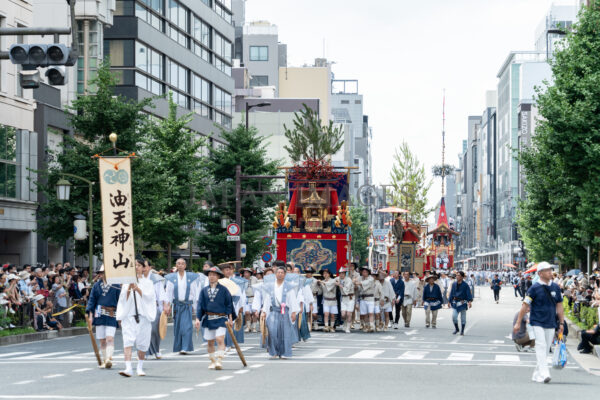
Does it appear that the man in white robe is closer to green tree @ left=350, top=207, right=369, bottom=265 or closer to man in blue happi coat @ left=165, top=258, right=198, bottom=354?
man in blue happi coat @ left=165, top=258, right=198, bottom=354

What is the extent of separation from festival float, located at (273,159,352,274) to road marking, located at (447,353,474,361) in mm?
10261

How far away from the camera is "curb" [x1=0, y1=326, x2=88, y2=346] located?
883 inches

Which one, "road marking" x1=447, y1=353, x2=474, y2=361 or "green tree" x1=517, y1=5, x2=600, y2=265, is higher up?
"green tree" x1=517, y1=5, x2=600, y2=265

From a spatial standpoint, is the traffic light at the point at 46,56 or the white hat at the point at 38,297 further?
the white hat at the point at 38,297

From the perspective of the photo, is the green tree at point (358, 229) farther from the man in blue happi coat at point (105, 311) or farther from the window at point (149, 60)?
the man in blue happi coat at point (105, 311)

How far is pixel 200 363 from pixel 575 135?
42.6ft

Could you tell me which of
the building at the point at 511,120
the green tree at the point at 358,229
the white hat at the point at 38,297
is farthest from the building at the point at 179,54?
the building at the point at 511,120

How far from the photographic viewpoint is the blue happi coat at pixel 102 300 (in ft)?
50.6

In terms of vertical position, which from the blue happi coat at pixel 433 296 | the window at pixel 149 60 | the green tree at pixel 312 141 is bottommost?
the blue happi coat at pixel 433 296

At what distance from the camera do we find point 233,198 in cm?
4725

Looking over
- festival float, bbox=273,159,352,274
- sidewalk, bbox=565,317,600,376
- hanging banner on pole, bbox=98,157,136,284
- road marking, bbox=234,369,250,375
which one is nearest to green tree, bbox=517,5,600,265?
sidewalk, bbox=565,317,600,376

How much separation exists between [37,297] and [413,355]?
10.3m

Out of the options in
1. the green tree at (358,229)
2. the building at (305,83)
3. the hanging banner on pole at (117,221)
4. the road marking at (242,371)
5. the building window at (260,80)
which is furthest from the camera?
the building at (305,83)

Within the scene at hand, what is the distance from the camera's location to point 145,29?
50.0 m
